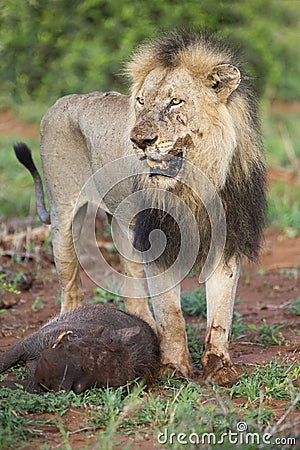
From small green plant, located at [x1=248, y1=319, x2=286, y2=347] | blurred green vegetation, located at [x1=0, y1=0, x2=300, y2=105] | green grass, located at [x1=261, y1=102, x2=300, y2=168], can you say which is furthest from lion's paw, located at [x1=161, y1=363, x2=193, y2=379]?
blurred green vegetation, located at [x1=0, y1=0, x2=300, y2=105]

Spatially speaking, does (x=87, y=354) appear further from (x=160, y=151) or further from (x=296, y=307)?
(x=296, y=307)

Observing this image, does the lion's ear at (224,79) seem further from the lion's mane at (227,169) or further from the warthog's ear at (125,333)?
the warthog's ear at (125,333)

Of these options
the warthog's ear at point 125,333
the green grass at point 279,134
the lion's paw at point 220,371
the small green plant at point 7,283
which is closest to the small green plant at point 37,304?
the small green plant at point 7,283

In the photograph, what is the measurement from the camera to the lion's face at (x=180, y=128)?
3.64 meters

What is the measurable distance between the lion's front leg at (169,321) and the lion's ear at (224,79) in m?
0.89

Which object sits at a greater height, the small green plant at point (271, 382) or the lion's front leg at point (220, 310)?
the lion's front leg at point (220, 310)

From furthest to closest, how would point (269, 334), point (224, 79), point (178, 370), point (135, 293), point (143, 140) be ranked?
point (135, 293) < point (269, 334) < point (178, 370) < point (224, 79) < point (143, 140)

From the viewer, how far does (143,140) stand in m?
3.57

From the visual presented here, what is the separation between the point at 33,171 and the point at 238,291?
5.79 feet

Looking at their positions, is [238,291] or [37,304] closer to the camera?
[37,304]

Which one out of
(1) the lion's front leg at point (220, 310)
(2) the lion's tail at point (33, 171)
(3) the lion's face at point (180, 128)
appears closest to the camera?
(3) the lion's face at point (180, 128)

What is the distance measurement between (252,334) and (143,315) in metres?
0.65

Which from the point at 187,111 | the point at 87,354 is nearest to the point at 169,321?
the point at 87,354

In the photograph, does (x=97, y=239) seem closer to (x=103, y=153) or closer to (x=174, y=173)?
(x=103, y=153)
